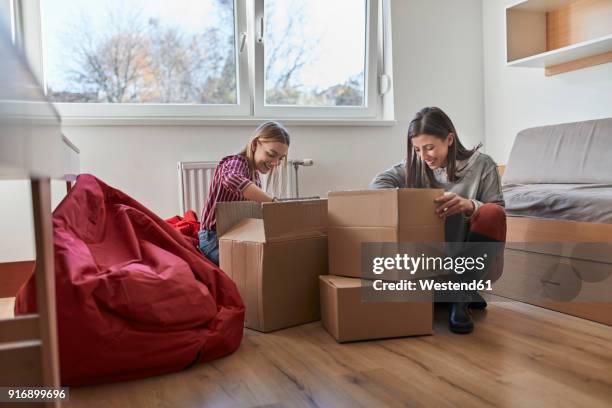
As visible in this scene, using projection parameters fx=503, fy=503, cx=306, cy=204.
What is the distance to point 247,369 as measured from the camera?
1.34 meters

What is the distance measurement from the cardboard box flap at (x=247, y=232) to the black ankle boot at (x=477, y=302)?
792 millimetres

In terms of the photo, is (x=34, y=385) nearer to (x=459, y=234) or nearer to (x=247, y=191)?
(x=247, y=191)

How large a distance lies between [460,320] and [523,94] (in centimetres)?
185

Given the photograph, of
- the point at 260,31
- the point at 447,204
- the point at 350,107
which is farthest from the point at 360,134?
the point at 447,204

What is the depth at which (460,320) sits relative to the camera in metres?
1.59

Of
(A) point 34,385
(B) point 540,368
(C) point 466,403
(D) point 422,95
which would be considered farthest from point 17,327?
(D) point 422,95

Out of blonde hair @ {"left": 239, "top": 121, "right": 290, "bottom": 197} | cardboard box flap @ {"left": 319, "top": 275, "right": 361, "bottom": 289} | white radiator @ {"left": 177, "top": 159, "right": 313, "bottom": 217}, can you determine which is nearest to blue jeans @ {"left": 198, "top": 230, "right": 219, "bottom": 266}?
blonde hair @ {"left": 239, "top": 121, "right": 290, "bottom": 197}

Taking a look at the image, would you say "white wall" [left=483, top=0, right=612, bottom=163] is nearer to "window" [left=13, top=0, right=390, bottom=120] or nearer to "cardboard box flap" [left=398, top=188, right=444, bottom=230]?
"window" [left=13, top=0, right=390, bottom=120]

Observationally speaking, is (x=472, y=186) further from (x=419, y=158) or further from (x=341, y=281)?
(x=341, y=281)

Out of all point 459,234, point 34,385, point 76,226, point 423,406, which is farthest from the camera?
point 459,234

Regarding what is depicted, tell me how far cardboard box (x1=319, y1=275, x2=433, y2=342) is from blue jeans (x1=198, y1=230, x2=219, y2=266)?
21.2 inches

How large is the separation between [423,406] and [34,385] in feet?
2.48

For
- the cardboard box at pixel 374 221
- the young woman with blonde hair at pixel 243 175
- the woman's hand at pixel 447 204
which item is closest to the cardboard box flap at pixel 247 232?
the young woman with blonde hair at pixel 243 175

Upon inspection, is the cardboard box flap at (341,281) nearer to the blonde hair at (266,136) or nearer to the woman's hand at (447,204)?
the woman's hand at (447,204)
